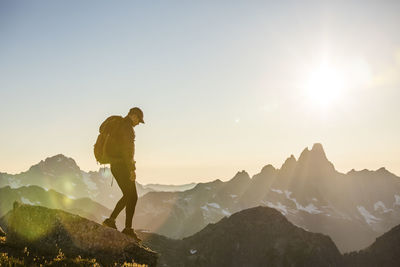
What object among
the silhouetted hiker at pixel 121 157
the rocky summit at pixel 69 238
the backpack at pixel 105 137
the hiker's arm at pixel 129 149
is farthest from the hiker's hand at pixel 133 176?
the rocky summit at pixel 69 238

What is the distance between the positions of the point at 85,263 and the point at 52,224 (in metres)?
1.82

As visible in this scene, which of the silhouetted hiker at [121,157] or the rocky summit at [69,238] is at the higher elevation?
the silhouetted hiker at [121,157]

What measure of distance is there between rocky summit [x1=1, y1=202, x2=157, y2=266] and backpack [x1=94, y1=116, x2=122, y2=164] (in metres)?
1.86

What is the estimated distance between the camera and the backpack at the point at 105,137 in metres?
9.99

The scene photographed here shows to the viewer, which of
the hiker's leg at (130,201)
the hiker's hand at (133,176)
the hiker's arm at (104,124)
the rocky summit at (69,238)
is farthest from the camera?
the hiker's arm at (104,124)

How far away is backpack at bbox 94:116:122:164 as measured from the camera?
999 centimetres

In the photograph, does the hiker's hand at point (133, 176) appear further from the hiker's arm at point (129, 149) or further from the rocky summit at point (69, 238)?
the rocky summit at point (69, 238)

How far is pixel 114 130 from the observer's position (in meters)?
10.0

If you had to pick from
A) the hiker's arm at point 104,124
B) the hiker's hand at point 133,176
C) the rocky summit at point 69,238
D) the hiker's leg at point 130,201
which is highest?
the hiker's arm at point 104,124

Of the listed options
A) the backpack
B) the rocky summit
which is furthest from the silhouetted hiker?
the rocky summit

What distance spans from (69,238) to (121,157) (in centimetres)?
263

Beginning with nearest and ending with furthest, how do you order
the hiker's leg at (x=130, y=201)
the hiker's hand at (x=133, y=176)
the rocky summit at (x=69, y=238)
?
the rocky summit at (x=69, y=238), the hiker's leg at (x=130, y=201), the hiker's hand at (x=133, y=176)

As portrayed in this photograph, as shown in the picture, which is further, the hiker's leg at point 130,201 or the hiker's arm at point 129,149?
the hiker's arm at point 129,149

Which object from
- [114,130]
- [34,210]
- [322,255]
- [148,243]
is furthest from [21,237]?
[322,255]
